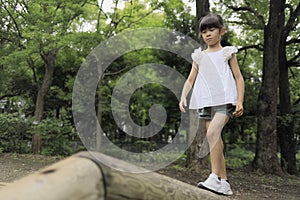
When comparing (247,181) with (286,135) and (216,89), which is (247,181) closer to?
(286,135)

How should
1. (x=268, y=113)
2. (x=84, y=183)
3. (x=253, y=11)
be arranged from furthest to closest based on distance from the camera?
(x=253, y=11)
(x=268, y=113)
(x=84, y=183)

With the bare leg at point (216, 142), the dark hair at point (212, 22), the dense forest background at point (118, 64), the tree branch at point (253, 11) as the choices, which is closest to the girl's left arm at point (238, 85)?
the bare leg at point (216, 142)

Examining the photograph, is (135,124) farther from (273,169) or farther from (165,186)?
(165,186)

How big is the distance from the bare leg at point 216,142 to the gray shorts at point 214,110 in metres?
0.03

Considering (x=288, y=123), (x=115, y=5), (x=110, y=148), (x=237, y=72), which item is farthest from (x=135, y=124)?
(x=237, y=72)

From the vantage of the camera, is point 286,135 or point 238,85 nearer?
point 238,85

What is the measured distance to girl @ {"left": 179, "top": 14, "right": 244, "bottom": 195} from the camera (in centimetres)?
265

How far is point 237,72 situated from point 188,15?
12377 mm

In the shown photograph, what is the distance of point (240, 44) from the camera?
15.5 meters

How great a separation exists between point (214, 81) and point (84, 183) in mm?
1997

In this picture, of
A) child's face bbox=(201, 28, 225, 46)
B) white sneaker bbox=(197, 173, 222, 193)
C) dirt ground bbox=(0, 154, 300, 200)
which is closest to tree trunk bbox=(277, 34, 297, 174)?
dirt ground bbox=(0, 154, 300, 200)

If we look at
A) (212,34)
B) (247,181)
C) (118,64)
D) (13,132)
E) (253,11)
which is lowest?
(247,181)

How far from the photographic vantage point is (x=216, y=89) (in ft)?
8.90

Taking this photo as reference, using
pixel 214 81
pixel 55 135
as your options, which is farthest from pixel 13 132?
pixel 214 81
